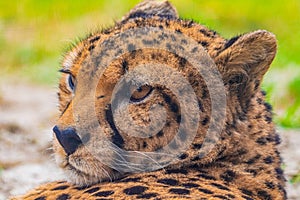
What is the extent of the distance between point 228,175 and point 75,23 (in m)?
6.47

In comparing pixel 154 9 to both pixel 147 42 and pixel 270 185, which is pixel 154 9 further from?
pixel 270 185

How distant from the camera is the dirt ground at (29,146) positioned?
477 centimetres

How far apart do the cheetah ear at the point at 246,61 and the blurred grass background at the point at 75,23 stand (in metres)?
4.08

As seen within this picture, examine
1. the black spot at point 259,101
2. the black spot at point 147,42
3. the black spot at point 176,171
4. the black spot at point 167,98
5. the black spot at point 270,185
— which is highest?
the black spot at point 147,42

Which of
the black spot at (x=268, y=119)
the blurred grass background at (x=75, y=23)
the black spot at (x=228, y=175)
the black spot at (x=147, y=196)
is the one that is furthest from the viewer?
the blurred grass background at (x=75, y=23)

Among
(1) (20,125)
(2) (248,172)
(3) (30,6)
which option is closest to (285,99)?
(1) (20,125)

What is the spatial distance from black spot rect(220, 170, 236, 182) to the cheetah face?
0.25ft

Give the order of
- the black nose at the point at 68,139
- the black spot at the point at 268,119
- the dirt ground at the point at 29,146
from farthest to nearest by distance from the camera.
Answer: the dirt ground at the point at 29,146 → the black spot at the point at 268,119 → the black nose at the point at 68,139

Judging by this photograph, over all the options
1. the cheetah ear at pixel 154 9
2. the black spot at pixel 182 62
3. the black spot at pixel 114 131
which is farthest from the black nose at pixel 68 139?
the cheetah ear at pixel 154 9

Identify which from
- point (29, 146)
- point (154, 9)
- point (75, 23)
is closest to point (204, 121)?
point (154, 9)

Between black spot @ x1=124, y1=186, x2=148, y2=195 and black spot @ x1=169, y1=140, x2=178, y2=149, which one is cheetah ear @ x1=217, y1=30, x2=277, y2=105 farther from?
black spot @ x1=124, y1=186, x2=148, y2=195

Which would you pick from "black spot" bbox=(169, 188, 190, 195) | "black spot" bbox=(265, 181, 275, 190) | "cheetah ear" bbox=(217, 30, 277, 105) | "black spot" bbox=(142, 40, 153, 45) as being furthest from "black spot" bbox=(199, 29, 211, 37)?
"black spot" bbox=(169, 188, 190, 195)

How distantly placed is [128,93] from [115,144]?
19cm

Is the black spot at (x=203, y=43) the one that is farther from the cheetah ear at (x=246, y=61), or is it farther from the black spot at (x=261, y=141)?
the black spot at (x=261, y=141)
